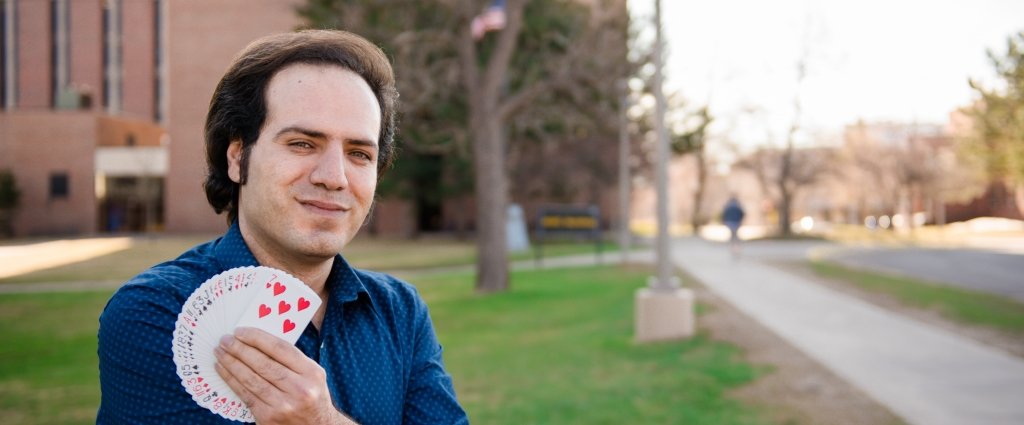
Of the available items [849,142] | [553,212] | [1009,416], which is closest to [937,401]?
[1009,416]

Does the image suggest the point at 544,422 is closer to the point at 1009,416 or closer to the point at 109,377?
the point at 1009,416

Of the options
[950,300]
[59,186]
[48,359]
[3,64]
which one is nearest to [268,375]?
[48,359]

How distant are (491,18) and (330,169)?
13.8m

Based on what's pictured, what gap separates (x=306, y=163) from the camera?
1808 millimetres

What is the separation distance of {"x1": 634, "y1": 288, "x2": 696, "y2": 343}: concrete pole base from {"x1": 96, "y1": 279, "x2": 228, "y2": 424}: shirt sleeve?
25.4ft

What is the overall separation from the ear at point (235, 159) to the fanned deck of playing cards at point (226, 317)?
536 millimetres

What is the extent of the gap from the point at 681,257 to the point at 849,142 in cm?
2470

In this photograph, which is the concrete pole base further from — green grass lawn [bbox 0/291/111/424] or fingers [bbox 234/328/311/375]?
fingers [bbox 234/328/311/375]

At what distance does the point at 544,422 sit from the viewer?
5621 mm

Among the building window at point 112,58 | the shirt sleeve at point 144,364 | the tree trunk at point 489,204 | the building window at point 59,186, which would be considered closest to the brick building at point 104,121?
the building window at point 59,186

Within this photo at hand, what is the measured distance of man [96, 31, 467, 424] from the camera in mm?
1567

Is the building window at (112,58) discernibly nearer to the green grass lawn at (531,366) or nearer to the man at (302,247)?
the green grass lawn at (531,366)

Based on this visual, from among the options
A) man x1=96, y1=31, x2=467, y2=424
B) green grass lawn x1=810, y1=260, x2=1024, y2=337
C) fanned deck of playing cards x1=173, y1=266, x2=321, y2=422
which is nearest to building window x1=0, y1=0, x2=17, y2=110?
green grass lawn x1=810, y1=260, x2=1024, y2=337

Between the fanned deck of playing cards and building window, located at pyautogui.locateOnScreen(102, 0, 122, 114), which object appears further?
building window, located at pyautogui.locateOnScreen(102, 0, 122, 114)
